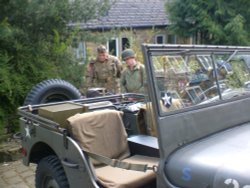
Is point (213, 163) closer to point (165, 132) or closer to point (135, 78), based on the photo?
point (165, 132)

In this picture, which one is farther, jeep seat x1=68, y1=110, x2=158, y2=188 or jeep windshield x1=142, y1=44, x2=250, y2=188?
jeep seat x1=68, y1=110, x2=158, y2=188

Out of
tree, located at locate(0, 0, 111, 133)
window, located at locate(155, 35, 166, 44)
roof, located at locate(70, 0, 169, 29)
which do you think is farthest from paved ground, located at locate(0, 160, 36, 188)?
window, located at locate(155, 35, 166, 44)

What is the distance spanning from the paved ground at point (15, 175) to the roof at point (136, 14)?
9.41 m

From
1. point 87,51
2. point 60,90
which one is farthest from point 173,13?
point 60,90

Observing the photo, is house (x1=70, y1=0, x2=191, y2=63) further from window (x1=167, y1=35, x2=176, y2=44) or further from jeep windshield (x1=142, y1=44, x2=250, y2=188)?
jeep windshield (x1=142, y1=44, x2=250, y2=188)

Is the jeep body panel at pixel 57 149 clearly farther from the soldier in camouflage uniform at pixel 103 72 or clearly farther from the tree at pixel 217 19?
the tree at pixel 217 19

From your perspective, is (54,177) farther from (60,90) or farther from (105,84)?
(105,84)

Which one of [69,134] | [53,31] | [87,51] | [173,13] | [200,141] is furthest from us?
[173,13]

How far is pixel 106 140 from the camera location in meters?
3.44

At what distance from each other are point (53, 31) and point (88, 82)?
1199mm

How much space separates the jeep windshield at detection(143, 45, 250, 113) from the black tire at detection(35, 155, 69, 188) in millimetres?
1319

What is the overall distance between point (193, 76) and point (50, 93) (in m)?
2.17

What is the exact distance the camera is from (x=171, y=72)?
2.73 metres

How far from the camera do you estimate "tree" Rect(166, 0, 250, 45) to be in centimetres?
1234
